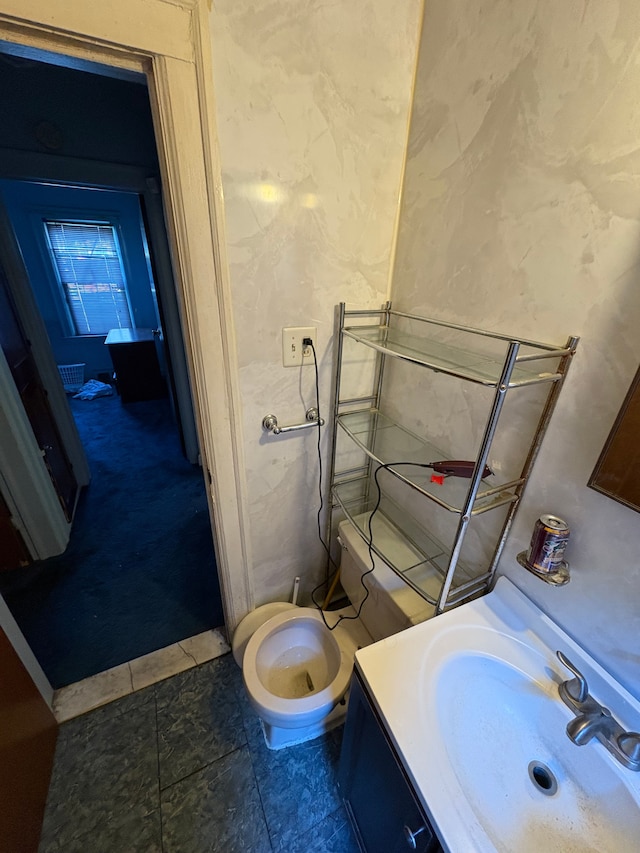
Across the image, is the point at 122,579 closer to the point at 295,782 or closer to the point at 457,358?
the point at 295,782

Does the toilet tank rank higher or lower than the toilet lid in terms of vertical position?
higher

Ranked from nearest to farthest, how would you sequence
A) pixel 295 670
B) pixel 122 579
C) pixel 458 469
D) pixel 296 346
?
pixel 458 469
pixel 296 346
pixel 295 670
pixel 122 579

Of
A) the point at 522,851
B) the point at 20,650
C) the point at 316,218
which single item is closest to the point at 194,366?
the point at 316,218

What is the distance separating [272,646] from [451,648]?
30.9 inches

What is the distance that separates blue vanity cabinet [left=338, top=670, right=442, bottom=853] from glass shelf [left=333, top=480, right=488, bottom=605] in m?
0.34

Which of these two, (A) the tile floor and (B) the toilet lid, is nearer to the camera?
(A) the tile floor

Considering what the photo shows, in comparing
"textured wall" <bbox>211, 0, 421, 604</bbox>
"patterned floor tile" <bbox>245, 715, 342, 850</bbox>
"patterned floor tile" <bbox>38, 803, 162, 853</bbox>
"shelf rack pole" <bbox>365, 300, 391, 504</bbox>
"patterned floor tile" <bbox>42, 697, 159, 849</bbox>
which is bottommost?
"patterned floor tile" <bbox>245, 715, 342, 850</bbox>

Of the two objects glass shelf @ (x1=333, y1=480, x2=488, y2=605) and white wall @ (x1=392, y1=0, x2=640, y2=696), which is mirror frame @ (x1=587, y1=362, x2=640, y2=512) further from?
glass shelf @ (x1=333, y1=480, x2=488, y2=605)

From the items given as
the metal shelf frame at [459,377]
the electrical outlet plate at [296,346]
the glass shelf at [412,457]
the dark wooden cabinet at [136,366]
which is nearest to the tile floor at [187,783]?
the metal shelf frame at [459,377]

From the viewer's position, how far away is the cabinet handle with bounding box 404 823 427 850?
63 centimetres

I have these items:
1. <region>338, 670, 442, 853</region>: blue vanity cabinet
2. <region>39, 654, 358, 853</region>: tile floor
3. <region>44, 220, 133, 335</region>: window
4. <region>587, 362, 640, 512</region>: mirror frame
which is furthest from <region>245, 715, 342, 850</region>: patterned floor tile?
<region>44, 220, 133, 335</region>: window

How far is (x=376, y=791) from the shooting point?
796 mm

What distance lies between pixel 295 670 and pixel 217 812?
1.43 feet

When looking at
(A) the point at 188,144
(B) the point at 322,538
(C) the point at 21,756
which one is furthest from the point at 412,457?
(C) the point at 21,756
